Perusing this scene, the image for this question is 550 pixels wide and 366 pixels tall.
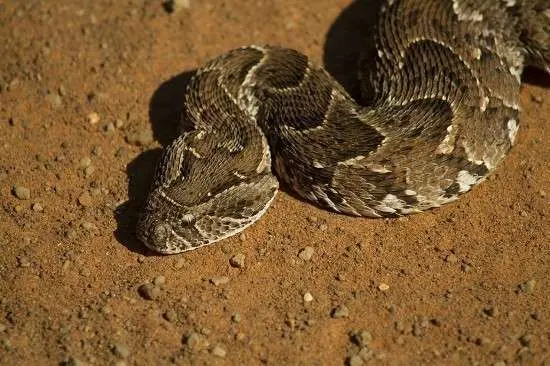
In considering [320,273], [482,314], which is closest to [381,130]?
[320,273]

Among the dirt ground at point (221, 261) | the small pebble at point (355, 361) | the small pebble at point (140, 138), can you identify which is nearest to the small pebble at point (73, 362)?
the dirt ground at point (221, 261)

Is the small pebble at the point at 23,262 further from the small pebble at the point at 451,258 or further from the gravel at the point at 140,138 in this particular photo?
the small pebble at the point at 451,258

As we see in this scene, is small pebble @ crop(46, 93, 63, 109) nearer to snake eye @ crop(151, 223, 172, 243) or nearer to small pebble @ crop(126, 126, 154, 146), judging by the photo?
small pebble @ crop(126, 126, 154, 146)

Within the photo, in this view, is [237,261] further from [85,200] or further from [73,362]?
[85,200]

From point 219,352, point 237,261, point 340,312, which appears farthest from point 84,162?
point 340,312

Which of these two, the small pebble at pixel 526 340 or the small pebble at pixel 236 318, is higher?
the small pebble at pixel 526 340

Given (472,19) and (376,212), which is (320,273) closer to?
(376,212)

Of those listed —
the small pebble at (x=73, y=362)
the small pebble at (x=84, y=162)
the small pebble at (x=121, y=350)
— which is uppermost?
the small pebble at (x=84, y=162)

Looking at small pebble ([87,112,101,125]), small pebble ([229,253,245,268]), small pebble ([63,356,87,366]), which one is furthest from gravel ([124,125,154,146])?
small pebble ([63,356,87,366])
